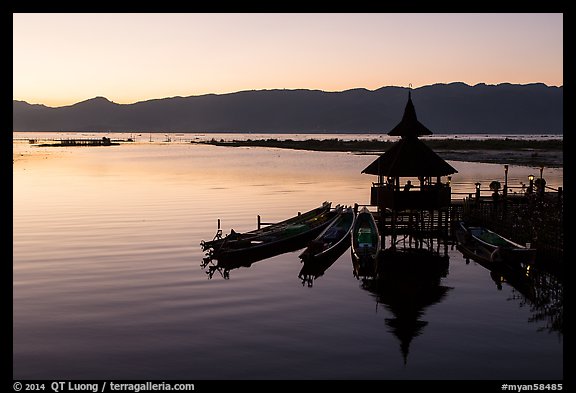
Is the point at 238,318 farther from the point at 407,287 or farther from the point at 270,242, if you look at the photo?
the point at 270,242

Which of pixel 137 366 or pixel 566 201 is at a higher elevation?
pixel 566 201

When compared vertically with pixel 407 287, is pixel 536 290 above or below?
above

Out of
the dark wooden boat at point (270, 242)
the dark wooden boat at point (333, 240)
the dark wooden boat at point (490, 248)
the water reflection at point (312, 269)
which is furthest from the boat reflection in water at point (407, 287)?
the dark wooden boat at point (270, 242)

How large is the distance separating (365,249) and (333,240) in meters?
5.16

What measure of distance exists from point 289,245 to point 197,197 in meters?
26.5

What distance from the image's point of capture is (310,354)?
59.0 ft

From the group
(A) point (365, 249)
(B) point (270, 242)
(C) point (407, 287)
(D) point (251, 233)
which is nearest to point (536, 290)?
(C) point (407, 287)

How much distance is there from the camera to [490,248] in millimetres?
30625

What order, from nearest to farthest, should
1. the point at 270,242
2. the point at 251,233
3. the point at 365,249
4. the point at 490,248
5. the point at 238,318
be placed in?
1. the point at 238,318
2. the point at 365,249
3. the point at 490,248
4. the point at 270,242
5. the point at 251,233

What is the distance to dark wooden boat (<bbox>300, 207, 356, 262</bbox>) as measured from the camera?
29312 mm

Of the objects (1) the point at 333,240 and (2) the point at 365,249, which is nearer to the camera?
(2) the point at 365,249
